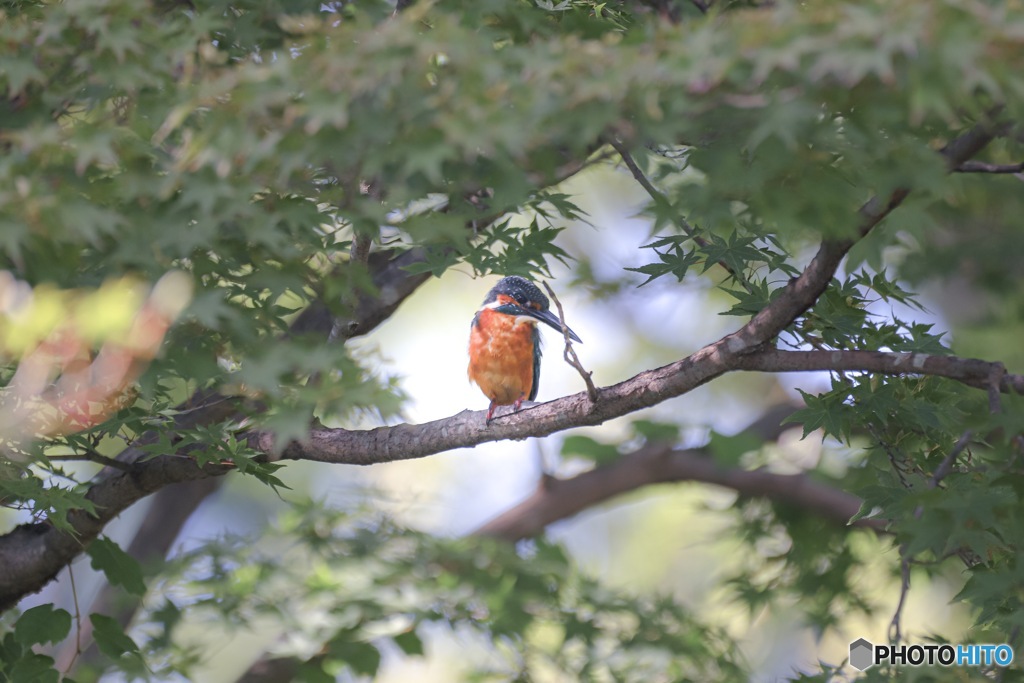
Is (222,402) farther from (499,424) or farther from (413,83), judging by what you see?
(413,83)

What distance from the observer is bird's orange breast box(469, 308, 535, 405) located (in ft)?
14.6

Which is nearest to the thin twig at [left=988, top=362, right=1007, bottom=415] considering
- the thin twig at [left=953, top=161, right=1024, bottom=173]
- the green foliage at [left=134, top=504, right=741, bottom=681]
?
the thin twig at [left=953, top=161, right=1024, bottom=173]

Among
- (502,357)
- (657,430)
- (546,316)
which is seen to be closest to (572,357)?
(546,316)

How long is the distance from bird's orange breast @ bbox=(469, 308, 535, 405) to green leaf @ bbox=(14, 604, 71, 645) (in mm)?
2073

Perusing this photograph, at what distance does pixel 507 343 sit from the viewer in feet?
14.8

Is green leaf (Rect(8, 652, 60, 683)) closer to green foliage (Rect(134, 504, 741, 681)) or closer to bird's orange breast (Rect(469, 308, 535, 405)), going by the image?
green foliage (Rect(134, 504, 741, 681))

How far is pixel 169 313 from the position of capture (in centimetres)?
222

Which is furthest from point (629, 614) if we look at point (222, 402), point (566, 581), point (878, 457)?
point (222, 402)

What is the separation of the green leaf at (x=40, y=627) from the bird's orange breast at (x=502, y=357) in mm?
2073

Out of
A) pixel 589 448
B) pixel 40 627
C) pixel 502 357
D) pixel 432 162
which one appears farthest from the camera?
pixel 589 448

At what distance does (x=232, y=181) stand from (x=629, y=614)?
3.76 meters
